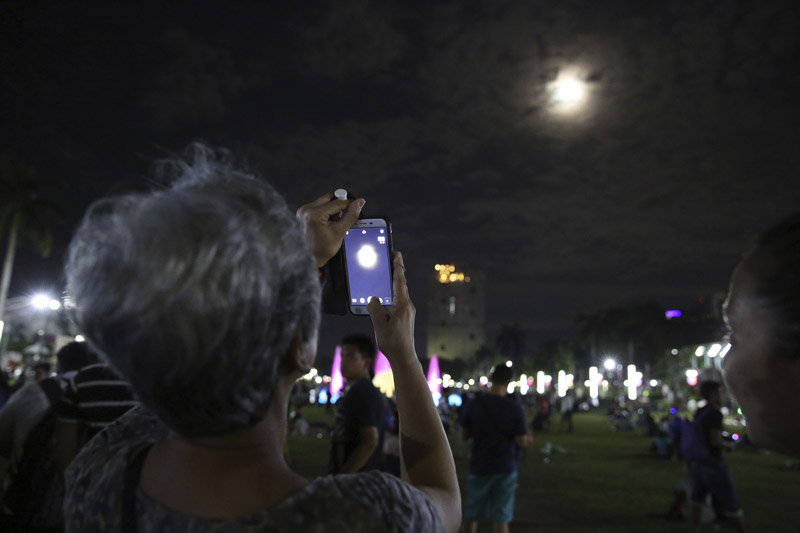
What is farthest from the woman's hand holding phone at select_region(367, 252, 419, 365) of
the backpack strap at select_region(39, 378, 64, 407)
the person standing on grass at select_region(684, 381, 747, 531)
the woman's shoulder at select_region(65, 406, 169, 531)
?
the person standing on grass at select_region(684, 381, 747, 531)

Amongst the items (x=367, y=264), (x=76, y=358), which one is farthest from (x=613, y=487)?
(x=367, y=264)

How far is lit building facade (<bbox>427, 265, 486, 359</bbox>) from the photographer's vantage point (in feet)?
441

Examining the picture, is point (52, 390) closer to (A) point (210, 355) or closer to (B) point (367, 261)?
(B) point (367, 261)

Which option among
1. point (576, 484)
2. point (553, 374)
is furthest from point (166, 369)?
point (553, 374)

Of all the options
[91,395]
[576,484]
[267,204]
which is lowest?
[576,484]

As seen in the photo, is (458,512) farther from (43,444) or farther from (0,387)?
(0,387)

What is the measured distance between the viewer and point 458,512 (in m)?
1.60

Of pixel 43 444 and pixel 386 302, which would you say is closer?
pixel 386 302

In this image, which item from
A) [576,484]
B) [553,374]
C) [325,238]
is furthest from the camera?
→ [553,374]

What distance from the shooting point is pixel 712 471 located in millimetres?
8297

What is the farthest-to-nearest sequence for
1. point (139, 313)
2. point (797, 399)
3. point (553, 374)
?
point (553, 374) < point (797, 399) < point (139, 313)

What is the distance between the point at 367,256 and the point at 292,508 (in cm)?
110

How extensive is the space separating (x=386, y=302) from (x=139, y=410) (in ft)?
2.83

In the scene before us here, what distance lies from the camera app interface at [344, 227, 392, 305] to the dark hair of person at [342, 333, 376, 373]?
13.6ft
